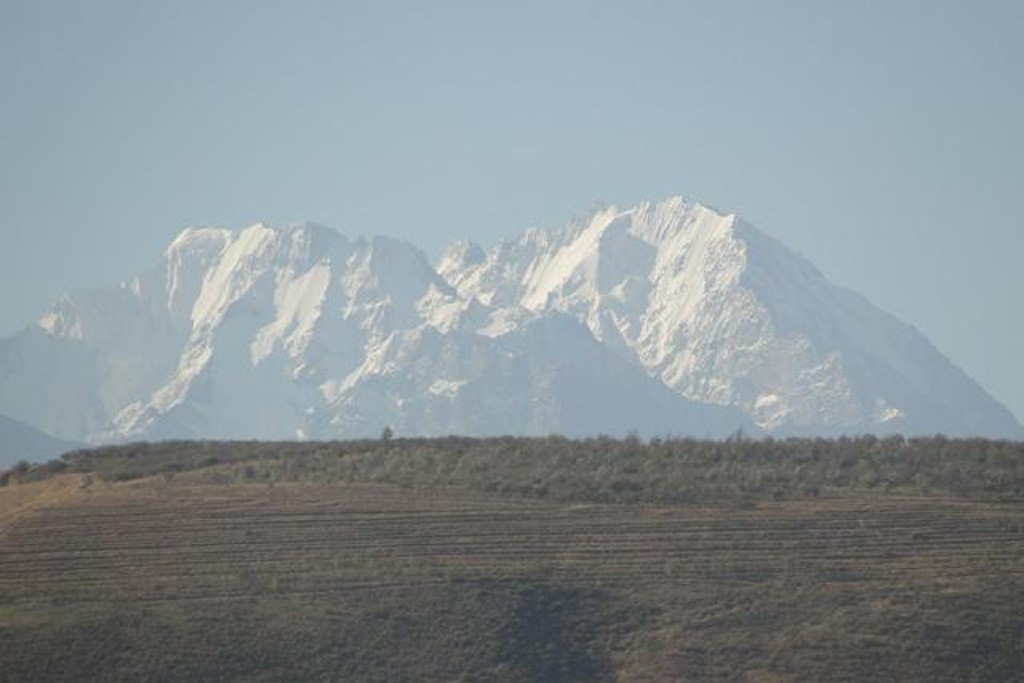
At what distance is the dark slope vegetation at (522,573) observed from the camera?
75938 mm

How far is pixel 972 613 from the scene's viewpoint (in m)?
77.7

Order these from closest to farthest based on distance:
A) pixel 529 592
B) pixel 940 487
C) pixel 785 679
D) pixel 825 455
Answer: pixel 785 679 < pixel 529 592 < pixel 940 487 < pixel 825 455

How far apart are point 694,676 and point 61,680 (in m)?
22.1

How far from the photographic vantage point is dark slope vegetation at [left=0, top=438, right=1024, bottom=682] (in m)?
75.9

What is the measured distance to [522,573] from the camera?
83.2 meters

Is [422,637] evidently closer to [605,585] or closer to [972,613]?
[605,585]

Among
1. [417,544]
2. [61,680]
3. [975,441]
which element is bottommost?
[61,680]

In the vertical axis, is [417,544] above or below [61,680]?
above

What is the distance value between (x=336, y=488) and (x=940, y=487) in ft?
89.4

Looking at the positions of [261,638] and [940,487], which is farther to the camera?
[940,487]

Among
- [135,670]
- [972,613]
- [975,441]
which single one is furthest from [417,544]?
[975,441]

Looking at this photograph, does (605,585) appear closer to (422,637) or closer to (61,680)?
(422,637)

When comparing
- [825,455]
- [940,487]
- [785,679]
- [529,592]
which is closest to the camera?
[785,679]

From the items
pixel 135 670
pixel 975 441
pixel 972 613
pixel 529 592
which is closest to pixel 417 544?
pixel 529 592
